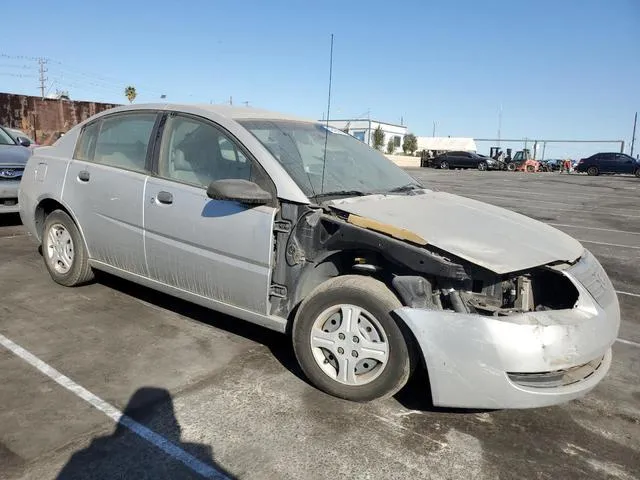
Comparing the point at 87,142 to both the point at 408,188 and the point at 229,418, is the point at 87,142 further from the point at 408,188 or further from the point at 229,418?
the point at 229,418

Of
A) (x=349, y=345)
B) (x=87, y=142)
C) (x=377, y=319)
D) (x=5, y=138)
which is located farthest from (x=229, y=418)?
(x=5, y=138)

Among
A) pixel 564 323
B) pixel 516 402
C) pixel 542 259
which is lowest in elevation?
pixel 516 402

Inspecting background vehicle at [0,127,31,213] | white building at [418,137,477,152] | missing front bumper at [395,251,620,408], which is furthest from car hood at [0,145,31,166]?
white building at [418,137,477,152]

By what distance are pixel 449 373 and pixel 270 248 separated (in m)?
1.32

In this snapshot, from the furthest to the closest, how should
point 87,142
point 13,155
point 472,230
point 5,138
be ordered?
point 5,138 → point 13,155 → point 87,142 → point 472,230

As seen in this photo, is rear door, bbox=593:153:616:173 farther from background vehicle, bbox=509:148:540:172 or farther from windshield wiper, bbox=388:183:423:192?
windshield wiper, bbox=388:183:423:192

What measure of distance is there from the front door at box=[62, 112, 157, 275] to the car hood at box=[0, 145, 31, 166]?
3.56m

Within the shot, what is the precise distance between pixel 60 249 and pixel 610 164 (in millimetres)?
39774

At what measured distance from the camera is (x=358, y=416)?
3064 millimetres

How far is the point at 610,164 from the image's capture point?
37375 mm

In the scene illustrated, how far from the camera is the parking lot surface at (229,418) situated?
8.53 feet

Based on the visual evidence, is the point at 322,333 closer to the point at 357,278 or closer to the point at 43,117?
the point at 357,278

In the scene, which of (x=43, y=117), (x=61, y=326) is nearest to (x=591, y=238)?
(x=61, y=326)

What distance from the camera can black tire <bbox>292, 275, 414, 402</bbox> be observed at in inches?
117
